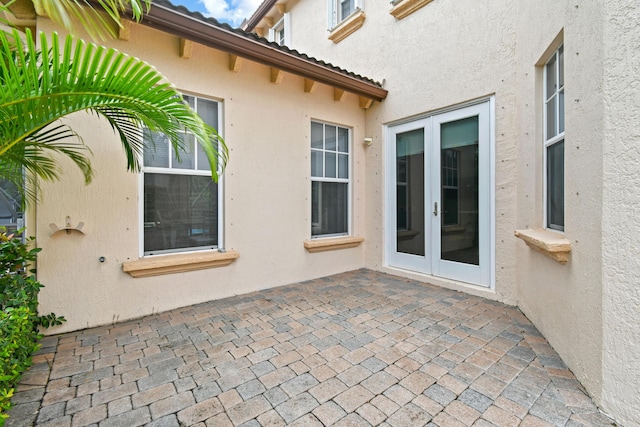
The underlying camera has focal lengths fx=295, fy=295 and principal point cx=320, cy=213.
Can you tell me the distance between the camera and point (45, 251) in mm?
2949

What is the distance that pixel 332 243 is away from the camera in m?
5.09

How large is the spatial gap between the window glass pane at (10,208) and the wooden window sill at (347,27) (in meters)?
5.95

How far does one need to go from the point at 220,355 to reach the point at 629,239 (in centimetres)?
299

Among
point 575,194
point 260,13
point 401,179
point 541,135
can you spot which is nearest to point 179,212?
point 401,179

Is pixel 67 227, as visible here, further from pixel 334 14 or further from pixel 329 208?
pixel 334 14

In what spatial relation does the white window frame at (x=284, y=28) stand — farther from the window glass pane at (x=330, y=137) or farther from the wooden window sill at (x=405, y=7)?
the window glass pane at (x=330, y=137)

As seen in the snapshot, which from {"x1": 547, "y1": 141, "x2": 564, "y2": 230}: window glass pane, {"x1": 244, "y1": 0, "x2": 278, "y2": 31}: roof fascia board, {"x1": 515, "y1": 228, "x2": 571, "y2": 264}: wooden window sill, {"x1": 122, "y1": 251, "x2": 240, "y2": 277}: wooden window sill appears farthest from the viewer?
{"x1": 244, "y1": 0, "x2": 278, "y2": 31}: roof fascia board

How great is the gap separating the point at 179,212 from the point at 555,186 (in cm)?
419

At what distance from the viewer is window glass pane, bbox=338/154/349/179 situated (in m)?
5.41

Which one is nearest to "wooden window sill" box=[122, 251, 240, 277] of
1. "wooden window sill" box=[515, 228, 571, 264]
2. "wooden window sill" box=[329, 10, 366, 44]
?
"wooden window sill" box=[515, 228, 571, 264]

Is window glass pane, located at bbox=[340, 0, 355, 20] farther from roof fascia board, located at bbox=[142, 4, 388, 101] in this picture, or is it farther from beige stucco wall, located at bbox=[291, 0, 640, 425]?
roof fascia board, located at bbox=[142, 4, 388, 101]

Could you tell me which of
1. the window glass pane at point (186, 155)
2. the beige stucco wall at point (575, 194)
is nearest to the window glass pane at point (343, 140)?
the window glass pane at point (186, 155)

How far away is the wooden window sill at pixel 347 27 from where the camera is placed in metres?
5.73

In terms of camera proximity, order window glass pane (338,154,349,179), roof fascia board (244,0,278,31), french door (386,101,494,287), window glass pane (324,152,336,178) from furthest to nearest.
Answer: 1. roof fascia board (244,0,278,31)
2. window glass pane (338,154,349,179)
3. window glass pane (324,152,336,178)
4. french door (386,101,494,287)
